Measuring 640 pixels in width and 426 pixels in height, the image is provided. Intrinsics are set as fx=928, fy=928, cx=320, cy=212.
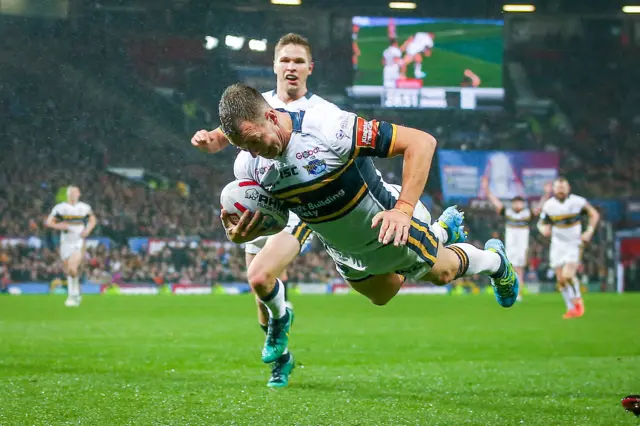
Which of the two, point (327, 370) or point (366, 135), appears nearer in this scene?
point (366, 135)

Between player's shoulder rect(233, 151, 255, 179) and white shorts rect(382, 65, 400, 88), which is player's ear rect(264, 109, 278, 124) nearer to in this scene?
player's shoulder rect(233, 151, 255, 179)

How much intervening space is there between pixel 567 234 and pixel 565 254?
0.36 m

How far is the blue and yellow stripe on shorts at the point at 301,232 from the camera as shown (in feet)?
20.7

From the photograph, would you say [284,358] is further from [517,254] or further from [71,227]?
[517,254]

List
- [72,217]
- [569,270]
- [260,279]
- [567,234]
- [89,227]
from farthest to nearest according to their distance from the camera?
[72,217], [89,227], [567,234], [569,270], [260,279]

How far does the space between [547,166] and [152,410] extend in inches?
916

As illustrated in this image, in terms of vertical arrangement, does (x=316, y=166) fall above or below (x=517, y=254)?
above

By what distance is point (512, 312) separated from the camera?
15.4m

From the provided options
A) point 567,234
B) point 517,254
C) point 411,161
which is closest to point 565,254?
point 567,234

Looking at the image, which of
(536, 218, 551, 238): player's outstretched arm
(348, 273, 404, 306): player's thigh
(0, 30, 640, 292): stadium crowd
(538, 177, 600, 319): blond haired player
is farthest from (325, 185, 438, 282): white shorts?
(0, 30, 640, 292): stadium crowd

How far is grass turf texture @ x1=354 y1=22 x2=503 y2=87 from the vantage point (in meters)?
26.1

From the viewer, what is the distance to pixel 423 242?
5.00 meters

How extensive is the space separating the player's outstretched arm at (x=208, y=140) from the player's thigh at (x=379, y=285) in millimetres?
1232

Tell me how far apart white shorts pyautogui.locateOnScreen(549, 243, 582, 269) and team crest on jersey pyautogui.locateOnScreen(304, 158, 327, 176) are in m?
10.8
